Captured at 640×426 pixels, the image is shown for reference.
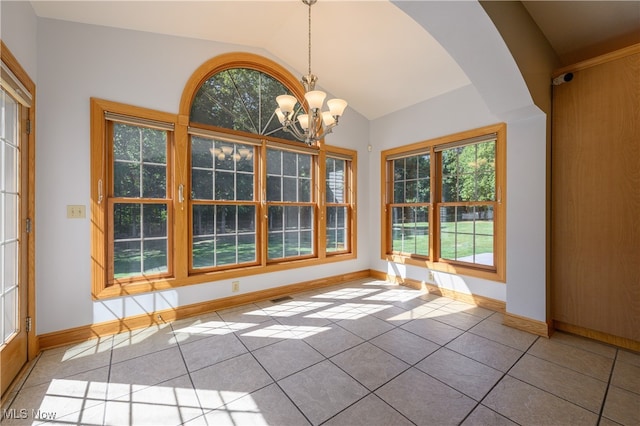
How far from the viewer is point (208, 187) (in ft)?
10.2

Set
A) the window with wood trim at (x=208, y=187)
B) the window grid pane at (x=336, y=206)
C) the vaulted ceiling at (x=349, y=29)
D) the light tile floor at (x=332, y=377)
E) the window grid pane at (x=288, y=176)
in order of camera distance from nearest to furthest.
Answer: the light tile floor at (x=332, y=377)
the vaulted ceiling at (x=349, y=29)
the window with wood trim at (x=208, y=187)
the window grid pane at (x=288, y=176)
the window grid pane at (x=336, y=206)

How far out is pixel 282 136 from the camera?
3.64m

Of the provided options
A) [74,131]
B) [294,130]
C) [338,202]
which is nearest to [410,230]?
[338,202]

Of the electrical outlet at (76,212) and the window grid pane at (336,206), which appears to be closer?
the electrical outlet at (76,212)

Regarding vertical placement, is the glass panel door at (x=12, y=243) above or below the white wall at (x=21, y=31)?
below

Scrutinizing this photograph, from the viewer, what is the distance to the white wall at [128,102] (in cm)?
202

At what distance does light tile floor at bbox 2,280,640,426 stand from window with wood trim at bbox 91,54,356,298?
722mm

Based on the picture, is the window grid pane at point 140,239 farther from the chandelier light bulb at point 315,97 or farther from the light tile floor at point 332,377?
the chandelier light bulb at point 315,97

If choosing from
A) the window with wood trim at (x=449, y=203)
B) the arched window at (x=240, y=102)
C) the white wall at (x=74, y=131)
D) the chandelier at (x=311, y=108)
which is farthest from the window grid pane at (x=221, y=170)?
the window with wood trim at (x=449, y=203)

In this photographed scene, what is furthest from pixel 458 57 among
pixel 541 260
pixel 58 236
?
pixel 58 236

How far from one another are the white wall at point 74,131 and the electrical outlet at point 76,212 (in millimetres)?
36

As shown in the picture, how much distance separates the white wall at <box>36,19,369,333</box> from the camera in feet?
7.34

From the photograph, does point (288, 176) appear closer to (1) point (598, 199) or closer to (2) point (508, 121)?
(2) point (508, 121)

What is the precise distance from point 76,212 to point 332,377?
2606 millimetres
